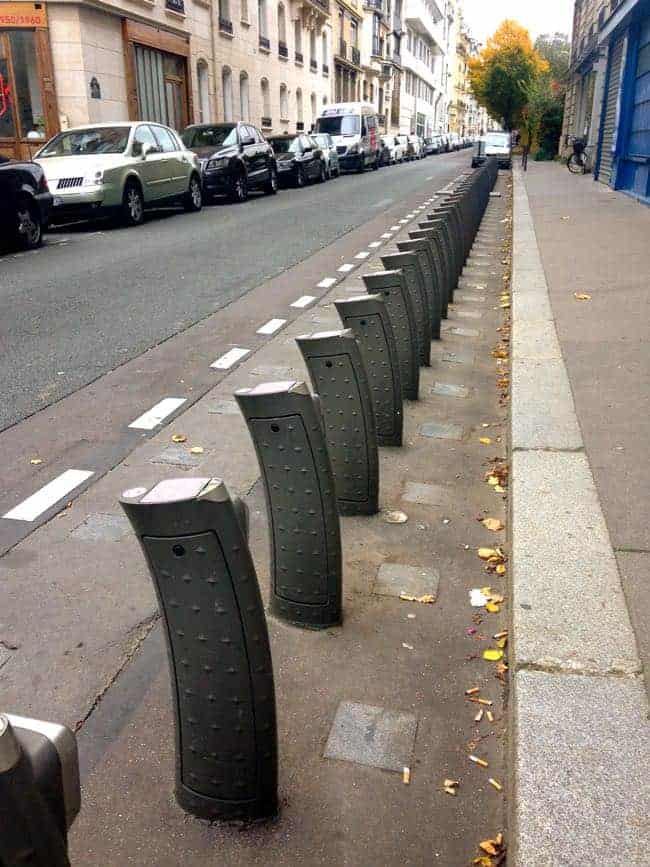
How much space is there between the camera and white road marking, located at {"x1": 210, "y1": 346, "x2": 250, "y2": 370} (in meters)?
6.47

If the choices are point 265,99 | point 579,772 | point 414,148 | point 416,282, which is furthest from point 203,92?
point 579,772

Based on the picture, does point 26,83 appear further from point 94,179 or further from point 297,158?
point 94,179

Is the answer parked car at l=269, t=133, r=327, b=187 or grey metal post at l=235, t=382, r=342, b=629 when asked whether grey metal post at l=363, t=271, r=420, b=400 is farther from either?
parked car at l=269, t=133, r=327, b=187

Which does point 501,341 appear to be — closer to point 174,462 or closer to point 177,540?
point 174,462

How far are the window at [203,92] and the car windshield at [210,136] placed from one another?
9.46 meters

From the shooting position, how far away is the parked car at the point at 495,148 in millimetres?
38094

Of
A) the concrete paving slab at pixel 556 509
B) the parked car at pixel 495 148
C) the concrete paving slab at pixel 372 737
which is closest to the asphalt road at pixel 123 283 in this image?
the concrete paving slab at pixel 556 509

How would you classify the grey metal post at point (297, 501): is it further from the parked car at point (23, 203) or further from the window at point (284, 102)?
the window at point (284, 102)

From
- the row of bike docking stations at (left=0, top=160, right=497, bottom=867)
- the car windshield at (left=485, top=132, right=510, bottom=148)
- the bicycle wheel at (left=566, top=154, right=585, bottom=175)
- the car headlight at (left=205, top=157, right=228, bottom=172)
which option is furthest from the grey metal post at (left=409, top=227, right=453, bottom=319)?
the car windshield at (left=485, top=132, right=510, bottom=148)

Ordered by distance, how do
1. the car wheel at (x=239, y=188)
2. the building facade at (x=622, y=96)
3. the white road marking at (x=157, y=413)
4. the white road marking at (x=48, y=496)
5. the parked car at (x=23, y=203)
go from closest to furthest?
the white road marking at (x=48, y=496) → the white road marking at (x=157, y=413) → the parked car at (x=23, y=203) → the building facade at (x=622, y=96) → the car wheel at (x=239, y=188)

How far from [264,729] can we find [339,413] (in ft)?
5.71

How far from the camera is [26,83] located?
74.8ft

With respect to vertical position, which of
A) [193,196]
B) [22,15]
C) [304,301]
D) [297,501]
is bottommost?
[304,301]

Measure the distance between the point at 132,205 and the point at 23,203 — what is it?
11.3ft
